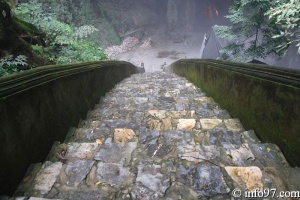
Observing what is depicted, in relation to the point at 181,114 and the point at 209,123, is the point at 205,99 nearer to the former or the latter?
the point at 181,114

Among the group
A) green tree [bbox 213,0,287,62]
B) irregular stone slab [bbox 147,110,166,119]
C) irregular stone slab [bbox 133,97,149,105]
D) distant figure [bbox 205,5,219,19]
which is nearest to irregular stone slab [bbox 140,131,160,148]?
irregular stone slab [bbox 147,110,166,119]

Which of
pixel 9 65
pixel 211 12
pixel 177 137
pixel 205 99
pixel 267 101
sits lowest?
pixel 205 99

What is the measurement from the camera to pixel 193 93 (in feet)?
15.5

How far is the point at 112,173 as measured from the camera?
1.61m

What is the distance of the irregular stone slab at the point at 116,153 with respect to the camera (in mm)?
1852

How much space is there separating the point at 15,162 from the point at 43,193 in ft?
1.10

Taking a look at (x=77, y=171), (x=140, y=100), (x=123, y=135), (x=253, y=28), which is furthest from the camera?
(x=253, y=28)

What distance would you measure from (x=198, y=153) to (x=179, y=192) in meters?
0.58

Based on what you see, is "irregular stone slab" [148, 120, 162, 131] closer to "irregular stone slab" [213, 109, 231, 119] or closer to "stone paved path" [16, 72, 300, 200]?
"stone paved path" [16, 72, 300, 200]

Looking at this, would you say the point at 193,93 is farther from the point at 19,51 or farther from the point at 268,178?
the point at 19,51

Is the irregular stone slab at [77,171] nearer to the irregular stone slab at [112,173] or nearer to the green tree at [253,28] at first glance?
the irregular stone slab at [112,173]

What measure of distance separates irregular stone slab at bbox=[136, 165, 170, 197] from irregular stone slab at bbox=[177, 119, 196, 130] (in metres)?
1.10

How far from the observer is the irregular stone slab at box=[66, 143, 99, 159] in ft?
6.28

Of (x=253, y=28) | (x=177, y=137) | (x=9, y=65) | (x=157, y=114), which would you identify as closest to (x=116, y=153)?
(x=177, y=137)
